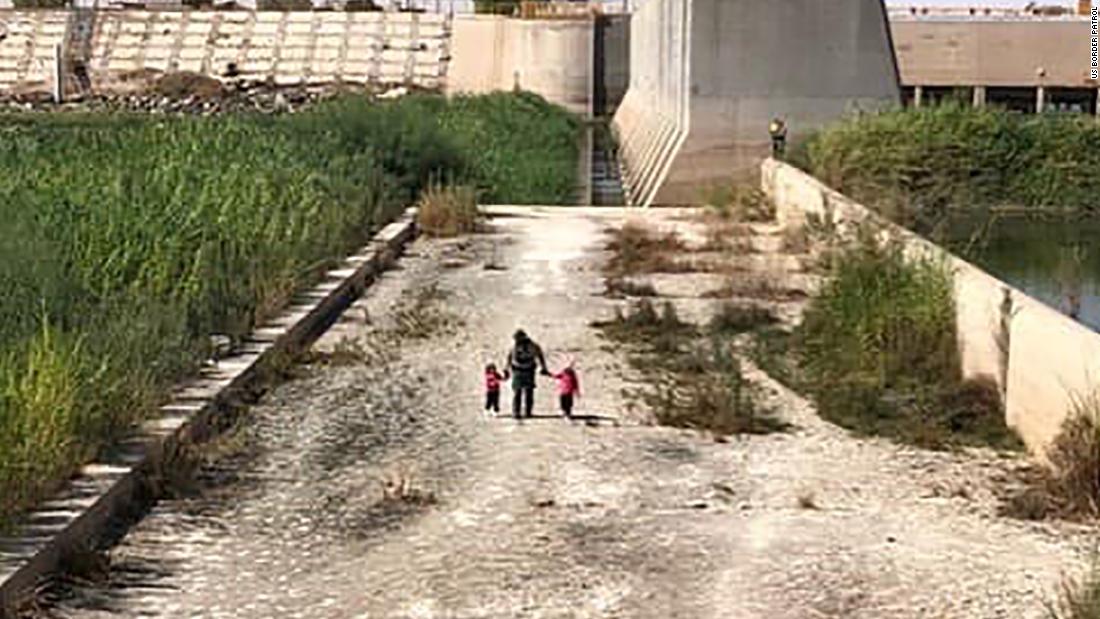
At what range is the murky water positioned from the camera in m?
16.6

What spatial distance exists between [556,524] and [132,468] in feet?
6.28

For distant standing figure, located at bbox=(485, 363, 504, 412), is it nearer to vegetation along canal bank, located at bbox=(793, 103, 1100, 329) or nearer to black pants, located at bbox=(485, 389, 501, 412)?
black pants, located at bbox=(485, 389, 501, 412)

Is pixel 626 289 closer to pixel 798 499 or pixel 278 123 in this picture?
pixel 798 499

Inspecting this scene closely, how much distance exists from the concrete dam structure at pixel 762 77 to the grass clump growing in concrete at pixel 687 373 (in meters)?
12.9

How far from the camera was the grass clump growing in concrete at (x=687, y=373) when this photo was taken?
32.4 ft

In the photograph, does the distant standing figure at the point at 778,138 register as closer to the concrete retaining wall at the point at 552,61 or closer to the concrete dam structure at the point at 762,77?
the concrete dam structure at the point at 762,77

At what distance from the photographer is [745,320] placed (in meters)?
13.6

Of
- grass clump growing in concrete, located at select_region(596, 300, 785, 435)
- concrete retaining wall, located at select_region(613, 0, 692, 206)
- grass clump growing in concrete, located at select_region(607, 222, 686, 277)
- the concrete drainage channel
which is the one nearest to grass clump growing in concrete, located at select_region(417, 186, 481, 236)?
grass clump growing in concrete, located at select_region(607, 222, 686, 277)

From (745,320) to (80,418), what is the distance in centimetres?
665

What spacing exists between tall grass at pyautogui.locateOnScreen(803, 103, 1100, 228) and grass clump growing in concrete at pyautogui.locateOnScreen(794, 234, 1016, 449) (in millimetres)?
9142

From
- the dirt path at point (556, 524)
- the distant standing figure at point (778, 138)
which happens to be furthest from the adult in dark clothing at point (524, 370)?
the distant standing figure at point (778, 138)

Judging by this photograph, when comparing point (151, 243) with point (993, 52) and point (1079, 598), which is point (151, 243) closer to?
point (1079, 598)

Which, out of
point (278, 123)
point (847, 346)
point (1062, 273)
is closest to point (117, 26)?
point (278, 123)

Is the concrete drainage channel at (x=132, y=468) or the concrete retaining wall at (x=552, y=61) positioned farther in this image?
the concrete retaining wall at (x=552, y=61)
